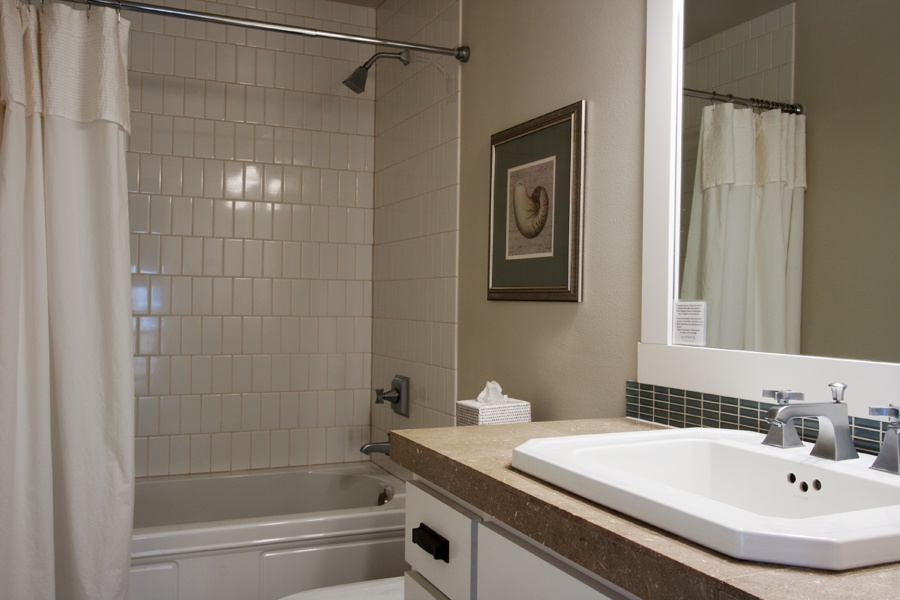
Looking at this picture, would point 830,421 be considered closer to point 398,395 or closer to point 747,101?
point 747,101

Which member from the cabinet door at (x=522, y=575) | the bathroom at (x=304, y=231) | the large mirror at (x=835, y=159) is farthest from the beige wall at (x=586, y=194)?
the cabinet door at (x=522, y=575)

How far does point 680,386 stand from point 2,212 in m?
1.69

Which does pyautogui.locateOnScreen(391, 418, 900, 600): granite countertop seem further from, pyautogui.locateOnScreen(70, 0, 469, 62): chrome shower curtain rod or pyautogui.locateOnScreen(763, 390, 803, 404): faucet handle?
pyautogui.locateOnScreen(70, 0, 469, 62): chrome shower curtain rod

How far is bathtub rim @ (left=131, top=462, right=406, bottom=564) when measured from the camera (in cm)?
212

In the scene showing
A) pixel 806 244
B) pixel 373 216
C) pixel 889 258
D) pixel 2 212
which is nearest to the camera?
pixel 889 258

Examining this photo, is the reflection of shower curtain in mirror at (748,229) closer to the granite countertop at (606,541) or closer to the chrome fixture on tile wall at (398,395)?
the granite countertop at (606,541)

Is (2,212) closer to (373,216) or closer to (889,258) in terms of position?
(373,216)

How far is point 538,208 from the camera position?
1855 millimetres

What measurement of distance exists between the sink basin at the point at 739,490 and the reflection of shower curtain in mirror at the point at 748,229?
20cm

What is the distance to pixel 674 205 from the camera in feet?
4.70

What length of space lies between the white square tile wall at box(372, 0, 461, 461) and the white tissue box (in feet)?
2.00

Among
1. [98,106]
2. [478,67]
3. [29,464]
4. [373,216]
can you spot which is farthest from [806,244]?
[373,216]

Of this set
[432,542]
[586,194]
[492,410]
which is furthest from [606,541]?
[586,194]

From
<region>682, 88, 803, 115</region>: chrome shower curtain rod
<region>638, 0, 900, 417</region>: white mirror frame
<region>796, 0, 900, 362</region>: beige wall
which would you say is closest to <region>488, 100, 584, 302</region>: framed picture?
<region>638, 0, 900, 417</region>: white mirror frame
